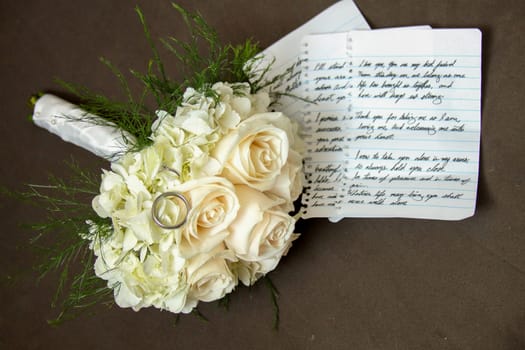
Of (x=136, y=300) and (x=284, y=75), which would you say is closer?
(x=136, y=300)

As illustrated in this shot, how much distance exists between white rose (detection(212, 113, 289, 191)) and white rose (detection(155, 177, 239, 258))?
2 cm

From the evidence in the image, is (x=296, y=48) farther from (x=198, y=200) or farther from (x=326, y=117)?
(x=198, y=200)

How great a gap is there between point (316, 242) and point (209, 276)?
0.20 metres

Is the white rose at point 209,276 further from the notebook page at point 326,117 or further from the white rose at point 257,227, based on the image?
the notebook page at point 326,117

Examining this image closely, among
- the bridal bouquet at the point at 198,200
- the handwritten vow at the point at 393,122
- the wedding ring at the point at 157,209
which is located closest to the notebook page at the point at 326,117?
the handwritten vow at the point at 393,122

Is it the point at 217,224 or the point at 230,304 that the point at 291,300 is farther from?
the point at 217,224

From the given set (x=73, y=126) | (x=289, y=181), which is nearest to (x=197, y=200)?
(x=289, y=181)

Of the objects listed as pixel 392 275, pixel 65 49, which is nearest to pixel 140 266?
pixel 392 275

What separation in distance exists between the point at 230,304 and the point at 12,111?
469mm

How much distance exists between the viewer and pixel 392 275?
0.58 metres

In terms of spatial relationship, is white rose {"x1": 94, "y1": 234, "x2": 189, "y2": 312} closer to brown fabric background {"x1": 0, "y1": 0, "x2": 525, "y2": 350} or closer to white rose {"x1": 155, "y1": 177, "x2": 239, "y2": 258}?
white rose {"x1": 155, "y1": 177, "x2": 239, "y2": 258}

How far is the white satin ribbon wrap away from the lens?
618mm

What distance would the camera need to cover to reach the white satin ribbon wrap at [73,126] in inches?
24.3

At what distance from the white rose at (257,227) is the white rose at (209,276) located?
0.02 meters
